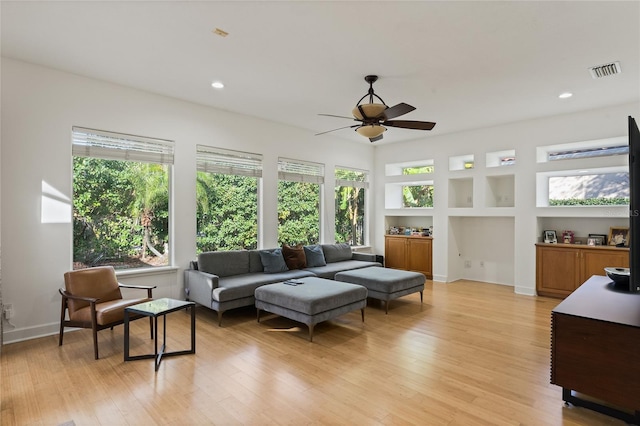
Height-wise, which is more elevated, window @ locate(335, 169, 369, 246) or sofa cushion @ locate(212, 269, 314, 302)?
window @ locate(335, 169, 369, 246)

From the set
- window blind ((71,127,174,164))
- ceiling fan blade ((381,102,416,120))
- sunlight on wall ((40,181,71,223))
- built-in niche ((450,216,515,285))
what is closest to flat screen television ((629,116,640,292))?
ceiling fan blade ((381,102,416,120))

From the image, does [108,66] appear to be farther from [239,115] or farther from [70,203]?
[239,115]

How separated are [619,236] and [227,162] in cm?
599

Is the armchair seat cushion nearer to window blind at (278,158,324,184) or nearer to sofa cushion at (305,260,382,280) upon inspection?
sofa cushion at (305,260,382,280)

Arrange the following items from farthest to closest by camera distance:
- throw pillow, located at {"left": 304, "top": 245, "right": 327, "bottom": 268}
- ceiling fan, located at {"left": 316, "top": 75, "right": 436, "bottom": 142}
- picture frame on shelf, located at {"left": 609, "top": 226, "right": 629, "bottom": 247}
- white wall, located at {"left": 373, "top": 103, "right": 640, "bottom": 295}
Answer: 1. throw pillow, located at {"left": 304, "top": 245, "right": 327, "bottom": 268}
2. white wall, located at {"left": 373, "top": 103, "right": 640, "bottom": 295}
3. picture frame on shelf, located at {"left": 609, "top": 226, "right": 629, "bottom": 247}
4. ceiling fan, located at {"left": 316, "top": 75, "right": 436, "bottom": 142}

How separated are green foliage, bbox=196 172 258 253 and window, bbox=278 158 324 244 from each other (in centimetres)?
57

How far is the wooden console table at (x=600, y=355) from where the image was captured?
206cm

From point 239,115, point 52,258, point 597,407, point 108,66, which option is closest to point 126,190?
point 52,258

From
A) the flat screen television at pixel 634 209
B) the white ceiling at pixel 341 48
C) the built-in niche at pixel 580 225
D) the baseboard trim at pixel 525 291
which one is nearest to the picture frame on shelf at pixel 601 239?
the built-in niche at pixel 580 225

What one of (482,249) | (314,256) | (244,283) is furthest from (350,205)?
(244,283)

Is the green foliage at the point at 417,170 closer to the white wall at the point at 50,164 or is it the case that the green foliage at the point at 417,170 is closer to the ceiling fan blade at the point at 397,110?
the ceiling fan blade at the point at 397,110

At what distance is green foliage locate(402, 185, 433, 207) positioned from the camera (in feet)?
24.5

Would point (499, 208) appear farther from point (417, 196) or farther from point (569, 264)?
point (417, 196)

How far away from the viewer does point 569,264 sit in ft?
17.2
